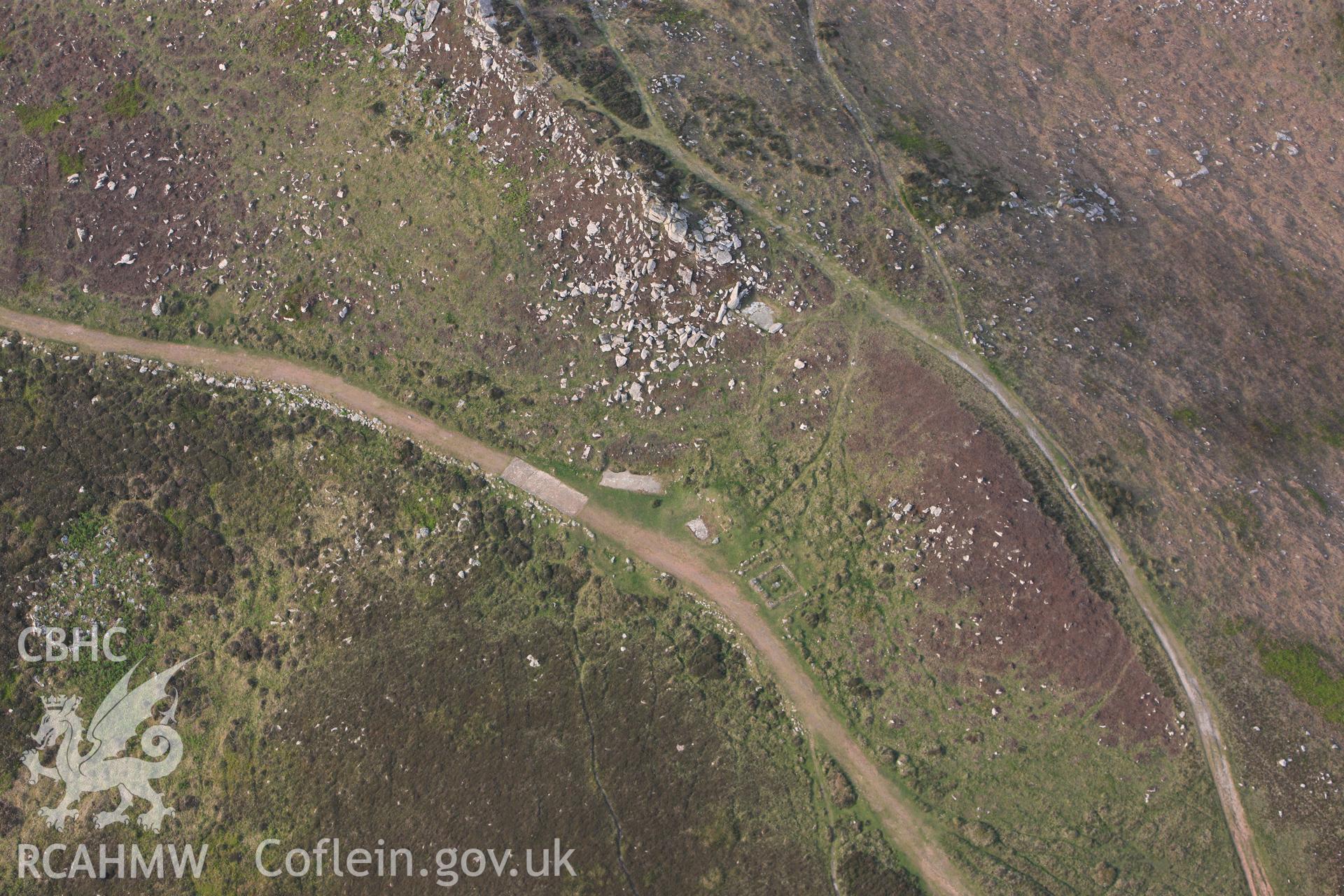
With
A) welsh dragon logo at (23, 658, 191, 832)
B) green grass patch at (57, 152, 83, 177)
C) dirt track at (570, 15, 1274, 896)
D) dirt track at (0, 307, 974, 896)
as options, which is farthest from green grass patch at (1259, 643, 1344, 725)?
green grass patch at (57, 152, 83, 177)

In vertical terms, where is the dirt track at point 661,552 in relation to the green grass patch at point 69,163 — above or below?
below

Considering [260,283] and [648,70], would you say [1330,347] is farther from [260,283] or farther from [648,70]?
[260,283]

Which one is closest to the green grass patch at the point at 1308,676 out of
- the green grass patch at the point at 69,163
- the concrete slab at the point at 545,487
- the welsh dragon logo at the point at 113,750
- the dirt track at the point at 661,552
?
the dirt track at the point at 661,552

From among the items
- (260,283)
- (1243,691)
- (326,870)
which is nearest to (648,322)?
(260,283)

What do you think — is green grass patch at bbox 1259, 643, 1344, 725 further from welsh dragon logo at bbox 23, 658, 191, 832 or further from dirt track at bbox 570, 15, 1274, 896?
welsh dragon logo at bbox 23, 658, 191, 832

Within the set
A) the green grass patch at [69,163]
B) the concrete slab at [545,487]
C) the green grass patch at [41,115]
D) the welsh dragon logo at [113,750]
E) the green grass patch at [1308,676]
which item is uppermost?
the green grass patch at [41,115]

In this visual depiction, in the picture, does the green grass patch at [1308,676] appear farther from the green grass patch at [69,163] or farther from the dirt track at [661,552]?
the green grass patch at [69,163]
